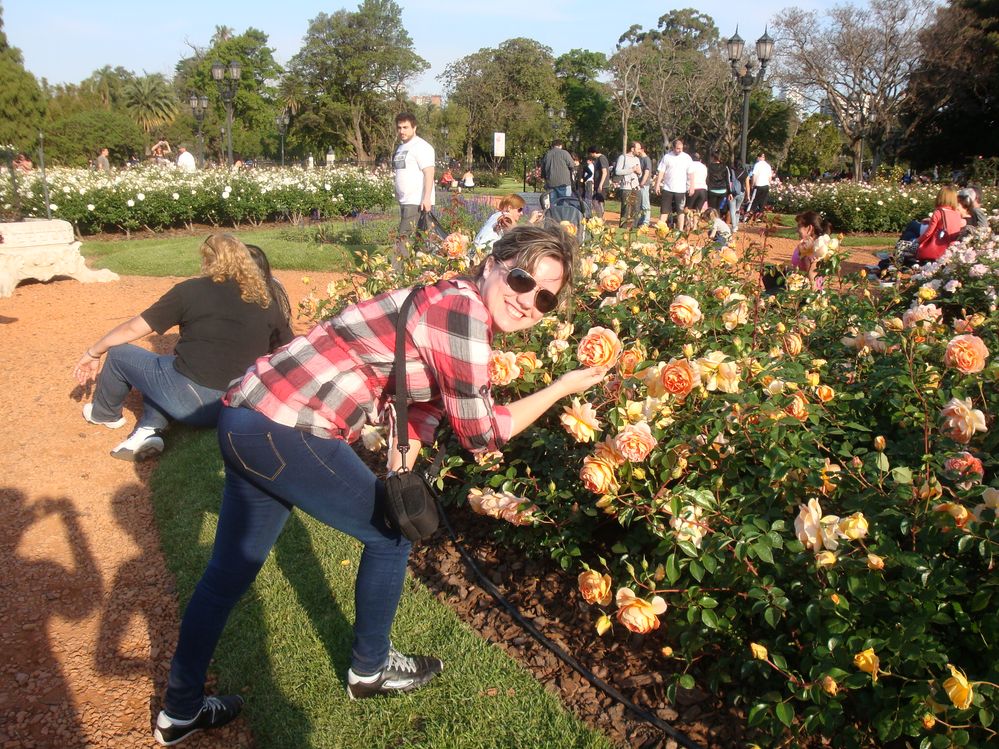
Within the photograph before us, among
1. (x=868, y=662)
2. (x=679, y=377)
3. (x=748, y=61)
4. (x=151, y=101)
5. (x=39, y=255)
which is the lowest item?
(x=39, y=255)

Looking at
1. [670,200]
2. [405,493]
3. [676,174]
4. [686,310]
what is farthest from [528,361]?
[670,200]

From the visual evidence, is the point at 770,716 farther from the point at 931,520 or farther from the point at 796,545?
the point at 931,520

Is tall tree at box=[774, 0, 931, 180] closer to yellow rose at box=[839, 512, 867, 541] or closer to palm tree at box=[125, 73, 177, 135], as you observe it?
yellow rose at box=[839, 512, 867, 541]

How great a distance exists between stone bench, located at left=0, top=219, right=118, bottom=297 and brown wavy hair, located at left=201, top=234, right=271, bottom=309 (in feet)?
18.0

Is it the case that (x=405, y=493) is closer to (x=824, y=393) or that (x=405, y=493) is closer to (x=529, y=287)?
(x=529, y=287)

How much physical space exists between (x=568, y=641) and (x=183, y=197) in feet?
44.1

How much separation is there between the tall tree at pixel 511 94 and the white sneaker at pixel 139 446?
141ft

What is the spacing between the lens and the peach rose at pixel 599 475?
77.0 inches

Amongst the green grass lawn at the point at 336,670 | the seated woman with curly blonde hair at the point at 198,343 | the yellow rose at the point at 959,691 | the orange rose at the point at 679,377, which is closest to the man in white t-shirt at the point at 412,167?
the seated woman with curly blonde hair at the point at 198,343

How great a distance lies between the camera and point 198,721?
2.26m

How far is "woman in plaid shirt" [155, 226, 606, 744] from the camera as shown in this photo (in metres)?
1.80

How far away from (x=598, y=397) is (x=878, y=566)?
95 centimetres

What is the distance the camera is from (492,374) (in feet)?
7.27

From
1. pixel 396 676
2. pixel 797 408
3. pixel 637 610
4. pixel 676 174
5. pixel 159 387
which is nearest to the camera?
pixel 637 610
